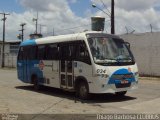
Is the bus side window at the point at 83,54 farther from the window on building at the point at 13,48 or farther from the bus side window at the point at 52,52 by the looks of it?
the window on building at the point at 13,48

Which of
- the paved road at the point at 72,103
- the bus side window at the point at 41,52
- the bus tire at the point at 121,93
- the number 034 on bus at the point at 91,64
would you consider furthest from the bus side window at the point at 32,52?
the bus tire at the point at 121,93

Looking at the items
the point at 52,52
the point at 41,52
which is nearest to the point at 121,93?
the point at 52,52

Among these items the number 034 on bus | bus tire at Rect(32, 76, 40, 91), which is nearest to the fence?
bus tire at Rect(32, 76, 40, 91)

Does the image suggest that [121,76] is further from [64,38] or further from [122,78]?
[64,38]

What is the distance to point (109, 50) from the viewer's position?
1595 cm

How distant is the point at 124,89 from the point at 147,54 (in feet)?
53.5

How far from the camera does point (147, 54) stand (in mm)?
31844

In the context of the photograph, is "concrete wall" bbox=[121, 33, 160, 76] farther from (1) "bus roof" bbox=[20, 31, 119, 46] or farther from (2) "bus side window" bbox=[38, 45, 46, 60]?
(2) "bus side window" bbox=[38, 45, 46, 60]

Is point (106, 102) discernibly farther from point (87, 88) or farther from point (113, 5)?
point (113, 5)

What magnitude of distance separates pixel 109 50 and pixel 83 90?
1921 millimetres

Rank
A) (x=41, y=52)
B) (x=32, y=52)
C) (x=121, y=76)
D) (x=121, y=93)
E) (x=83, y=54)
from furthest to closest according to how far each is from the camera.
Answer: (x=32, y=52) → (x=41, y=52) → (x=121, y=93) → (x=83, y=54) → (x=121, y=76)

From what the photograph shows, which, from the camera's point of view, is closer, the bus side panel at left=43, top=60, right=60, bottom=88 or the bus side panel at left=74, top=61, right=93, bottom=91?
the bus side panel at left=74, top=61, right=93, bottom=91

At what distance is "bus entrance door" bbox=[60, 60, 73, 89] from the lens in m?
17.1

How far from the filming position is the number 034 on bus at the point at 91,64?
50.6 ft
